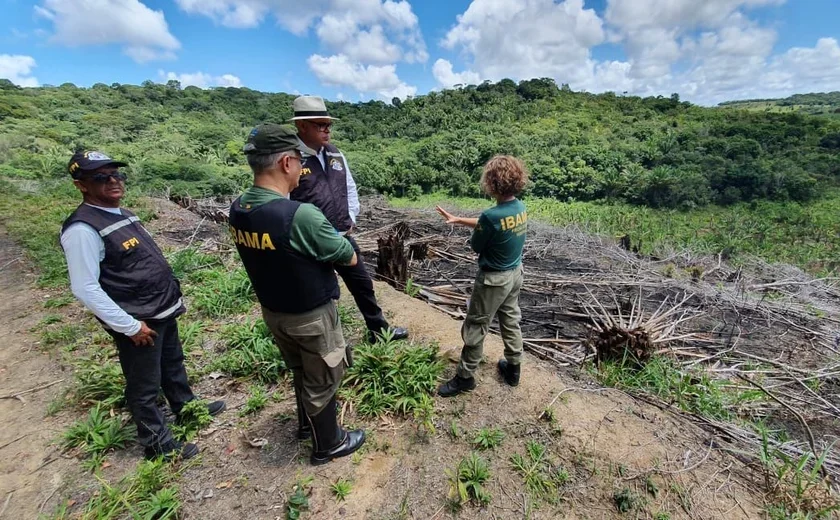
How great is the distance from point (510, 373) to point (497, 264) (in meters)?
0.97

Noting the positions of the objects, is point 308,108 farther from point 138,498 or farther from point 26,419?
point 26,419

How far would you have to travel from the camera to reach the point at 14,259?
6.41 metres

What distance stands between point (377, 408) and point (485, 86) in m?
59.1

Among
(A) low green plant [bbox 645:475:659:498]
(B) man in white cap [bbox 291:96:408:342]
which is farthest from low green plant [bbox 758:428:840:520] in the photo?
(B) man in white cap [bbox 291:96:408:342]

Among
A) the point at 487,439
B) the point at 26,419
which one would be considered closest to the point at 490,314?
the point at 487,439

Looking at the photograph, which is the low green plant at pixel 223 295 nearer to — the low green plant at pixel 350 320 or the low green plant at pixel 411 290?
the low green plant at pixel 350 320

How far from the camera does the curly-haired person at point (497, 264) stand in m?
2.51

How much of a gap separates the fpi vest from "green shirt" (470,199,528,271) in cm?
111

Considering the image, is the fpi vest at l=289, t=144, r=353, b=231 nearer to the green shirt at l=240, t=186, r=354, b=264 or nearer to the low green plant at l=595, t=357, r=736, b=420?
the green shirt at l=240, t=186, r=354, b=264

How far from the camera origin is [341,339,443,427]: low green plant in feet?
9.20

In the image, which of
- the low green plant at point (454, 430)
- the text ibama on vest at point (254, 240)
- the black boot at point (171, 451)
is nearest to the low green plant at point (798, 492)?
the low green plant at point (454, 430)

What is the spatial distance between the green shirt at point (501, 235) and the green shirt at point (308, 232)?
3.49 ft

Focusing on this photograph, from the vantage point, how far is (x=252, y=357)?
3355 millimetres

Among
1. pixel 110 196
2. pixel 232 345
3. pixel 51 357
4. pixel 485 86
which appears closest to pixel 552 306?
pixel 232 345
